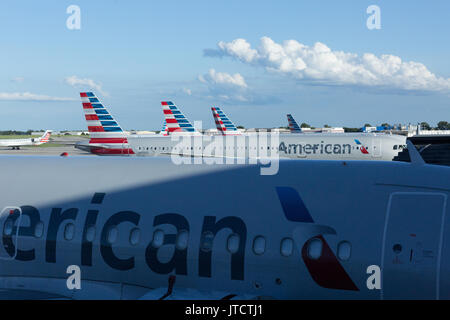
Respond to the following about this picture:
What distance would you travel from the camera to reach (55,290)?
9734 mm

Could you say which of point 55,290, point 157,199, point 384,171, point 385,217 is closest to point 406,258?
point 385,217

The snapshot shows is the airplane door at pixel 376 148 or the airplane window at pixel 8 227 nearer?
the airplane window at pixel 8 227

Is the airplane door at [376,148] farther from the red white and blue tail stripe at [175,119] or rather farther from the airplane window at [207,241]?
the airplane window at [207,241]

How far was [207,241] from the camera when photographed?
9008mm

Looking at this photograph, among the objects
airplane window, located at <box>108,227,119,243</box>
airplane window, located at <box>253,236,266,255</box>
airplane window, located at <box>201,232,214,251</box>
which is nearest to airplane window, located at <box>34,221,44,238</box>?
airplane window, located at <box>108,227,119,243</box>

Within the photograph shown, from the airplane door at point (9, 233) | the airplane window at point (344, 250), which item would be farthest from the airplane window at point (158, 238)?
the airplane window at point (344, 250)

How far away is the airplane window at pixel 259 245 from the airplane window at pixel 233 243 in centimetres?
31

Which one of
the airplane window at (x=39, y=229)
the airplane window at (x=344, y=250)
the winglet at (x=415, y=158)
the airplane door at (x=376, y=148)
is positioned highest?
the winglet at (x=415, y=158)

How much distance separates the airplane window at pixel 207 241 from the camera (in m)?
8.96

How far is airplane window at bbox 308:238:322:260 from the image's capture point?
831 cm

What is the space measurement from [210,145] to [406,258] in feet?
134

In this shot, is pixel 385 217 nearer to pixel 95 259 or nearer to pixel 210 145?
pixel 95 259

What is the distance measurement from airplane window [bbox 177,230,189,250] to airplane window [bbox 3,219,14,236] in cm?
366

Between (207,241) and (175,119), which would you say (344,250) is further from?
(175,119)
